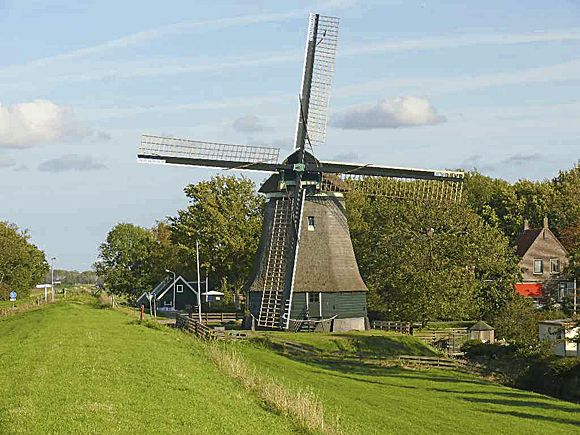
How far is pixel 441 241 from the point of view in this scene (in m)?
64.2

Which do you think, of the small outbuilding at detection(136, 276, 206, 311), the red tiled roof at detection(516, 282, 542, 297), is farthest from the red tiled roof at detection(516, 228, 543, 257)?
the small outbuilding at detection(136, 276, 206, 311)

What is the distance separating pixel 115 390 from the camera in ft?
74.7

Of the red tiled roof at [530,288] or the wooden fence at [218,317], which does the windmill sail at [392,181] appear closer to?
the wooden fence at [218,317]

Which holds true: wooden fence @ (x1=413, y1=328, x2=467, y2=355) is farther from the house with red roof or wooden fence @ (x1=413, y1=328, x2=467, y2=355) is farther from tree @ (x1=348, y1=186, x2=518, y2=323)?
the house with red roof

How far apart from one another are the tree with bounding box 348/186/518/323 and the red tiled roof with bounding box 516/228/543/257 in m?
13.2

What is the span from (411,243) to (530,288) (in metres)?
24.5

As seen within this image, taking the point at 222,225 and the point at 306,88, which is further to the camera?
the point at 222,225

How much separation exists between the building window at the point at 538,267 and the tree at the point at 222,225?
25440mm

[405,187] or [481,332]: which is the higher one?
[405,187]

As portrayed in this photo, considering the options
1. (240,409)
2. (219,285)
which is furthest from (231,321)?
(240,409)

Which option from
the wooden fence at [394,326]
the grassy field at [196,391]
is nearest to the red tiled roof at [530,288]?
the wooden fence at [394,326]

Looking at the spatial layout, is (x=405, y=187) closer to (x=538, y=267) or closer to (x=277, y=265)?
(x=277, y=265)

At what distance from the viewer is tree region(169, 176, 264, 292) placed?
2992 inches

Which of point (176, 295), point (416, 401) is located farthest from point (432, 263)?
point (176, 295)
